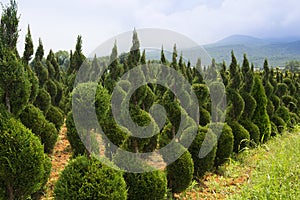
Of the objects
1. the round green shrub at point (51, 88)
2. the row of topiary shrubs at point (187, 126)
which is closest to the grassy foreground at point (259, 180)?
the row of topiary shrubs at point (187, 126)

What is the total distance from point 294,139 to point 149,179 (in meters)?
4.06

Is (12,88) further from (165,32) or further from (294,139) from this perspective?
(294,139)

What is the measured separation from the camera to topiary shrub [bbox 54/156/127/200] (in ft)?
10.4

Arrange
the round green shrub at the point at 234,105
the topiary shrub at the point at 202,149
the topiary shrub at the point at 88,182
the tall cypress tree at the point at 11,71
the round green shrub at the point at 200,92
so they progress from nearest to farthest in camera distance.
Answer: the topiary shrub at the point at 88,182, the tall cypress tree at the point at 11,71, the topiary shrub at the point at 202,149, the round green shrub at the point at 200,92, the round green shrub at the point at 234,105

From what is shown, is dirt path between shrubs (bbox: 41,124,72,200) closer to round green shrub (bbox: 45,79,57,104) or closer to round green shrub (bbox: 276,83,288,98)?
round green shrub (bbox: 45,79,57,104)

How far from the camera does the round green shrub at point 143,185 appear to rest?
4.07m

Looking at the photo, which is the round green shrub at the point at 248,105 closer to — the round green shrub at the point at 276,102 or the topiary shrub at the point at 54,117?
the round green shrub at the point at 276,102

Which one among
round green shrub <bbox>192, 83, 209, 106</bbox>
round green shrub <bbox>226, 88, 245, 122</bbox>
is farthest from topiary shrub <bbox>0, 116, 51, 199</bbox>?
round green shrub <bbox>226, 88, 245, 122</bbox>

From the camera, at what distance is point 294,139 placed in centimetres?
669

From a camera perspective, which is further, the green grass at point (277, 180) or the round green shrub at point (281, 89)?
the round green shrub at point (281, 89)

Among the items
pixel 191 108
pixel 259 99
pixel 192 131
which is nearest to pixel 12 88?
pixel 192 131

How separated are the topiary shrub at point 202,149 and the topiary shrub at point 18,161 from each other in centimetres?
305

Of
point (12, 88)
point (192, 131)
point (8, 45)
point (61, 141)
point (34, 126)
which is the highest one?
point (8, 45)

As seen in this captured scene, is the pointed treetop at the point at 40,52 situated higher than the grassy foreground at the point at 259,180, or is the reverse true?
the pointed treetop at the point at 40,52
